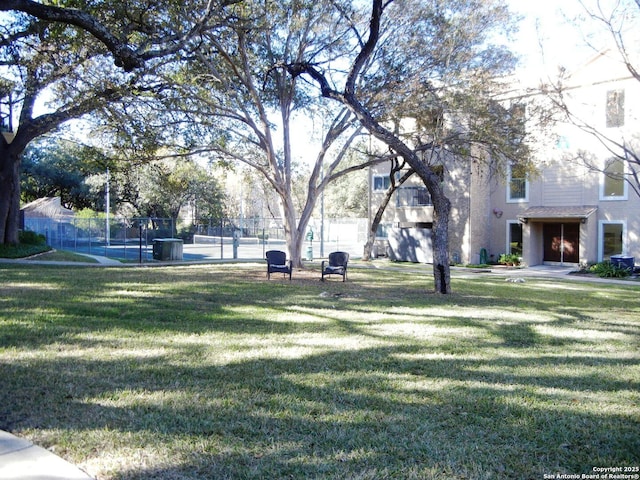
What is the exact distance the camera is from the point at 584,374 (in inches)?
236

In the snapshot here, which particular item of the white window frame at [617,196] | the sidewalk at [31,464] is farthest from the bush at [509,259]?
the sidewalk at [31,464]

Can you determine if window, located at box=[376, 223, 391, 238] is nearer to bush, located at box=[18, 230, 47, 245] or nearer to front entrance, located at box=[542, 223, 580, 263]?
front entrance, located at box=[542, 223, 580, 263]

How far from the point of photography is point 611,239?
26172 mm

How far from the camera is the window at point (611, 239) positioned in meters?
25.8

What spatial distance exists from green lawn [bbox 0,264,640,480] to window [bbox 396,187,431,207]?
22303 millimetres

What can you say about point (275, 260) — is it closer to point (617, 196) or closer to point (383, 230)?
point (617, 196)

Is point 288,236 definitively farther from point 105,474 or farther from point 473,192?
point 105,474

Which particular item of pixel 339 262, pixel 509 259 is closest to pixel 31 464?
pixel 339 262

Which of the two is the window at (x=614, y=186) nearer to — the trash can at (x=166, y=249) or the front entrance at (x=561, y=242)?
the front entrance at (x=561, y=242)

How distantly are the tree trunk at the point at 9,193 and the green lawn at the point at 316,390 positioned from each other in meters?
15.3

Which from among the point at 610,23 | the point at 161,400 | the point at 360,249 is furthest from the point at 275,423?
the point at 360,249

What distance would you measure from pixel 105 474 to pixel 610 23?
1452 centimetres

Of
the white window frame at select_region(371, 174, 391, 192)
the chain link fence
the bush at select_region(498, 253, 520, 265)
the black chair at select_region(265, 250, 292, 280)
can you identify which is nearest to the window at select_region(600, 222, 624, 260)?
the bush at select_region(498, 253, 520, 265)

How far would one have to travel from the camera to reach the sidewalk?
3369mm
